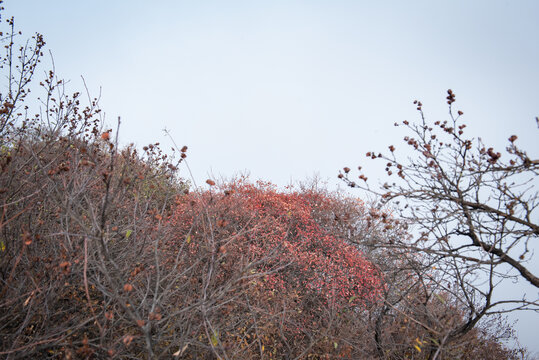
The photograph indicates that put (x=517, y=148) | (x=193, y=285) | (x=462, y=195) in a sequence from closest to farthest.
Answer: (x=517, y=148)
(x=462, y=195)
(x=193, y=285)

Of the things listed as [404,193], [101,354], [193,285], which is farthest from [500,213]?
[101,354]

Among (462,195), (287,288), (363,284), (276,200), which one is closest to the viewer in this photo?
(462,195)

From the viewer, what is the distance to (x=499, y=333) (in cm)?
1421

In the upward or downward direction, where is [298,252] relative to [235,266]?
upward

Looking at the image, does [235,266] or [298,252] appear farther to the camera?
[298,252]

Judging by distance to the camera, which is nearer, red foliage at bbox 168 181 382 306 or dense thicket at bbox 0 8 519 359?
dense thicket at bbox 0 8 519 359

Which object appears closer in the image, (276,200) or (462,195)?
(462,195)

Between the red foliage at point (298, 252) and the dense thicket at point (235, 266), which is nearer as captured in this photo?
the dense thicket at point (235, 266)

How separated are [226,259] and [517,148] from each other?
7.00 meters

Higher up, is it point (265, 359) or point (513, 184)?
point (513, 184)

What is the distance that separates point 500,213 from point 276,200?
915 centimetres

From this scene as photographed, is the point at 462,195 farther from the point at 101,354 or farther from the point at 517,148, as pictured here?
the point at 101,354

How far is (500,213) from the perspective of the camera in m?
5.41

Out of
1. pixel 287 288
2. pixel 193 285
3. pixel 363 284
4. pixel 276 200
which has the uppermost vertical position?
pixel 276 200
